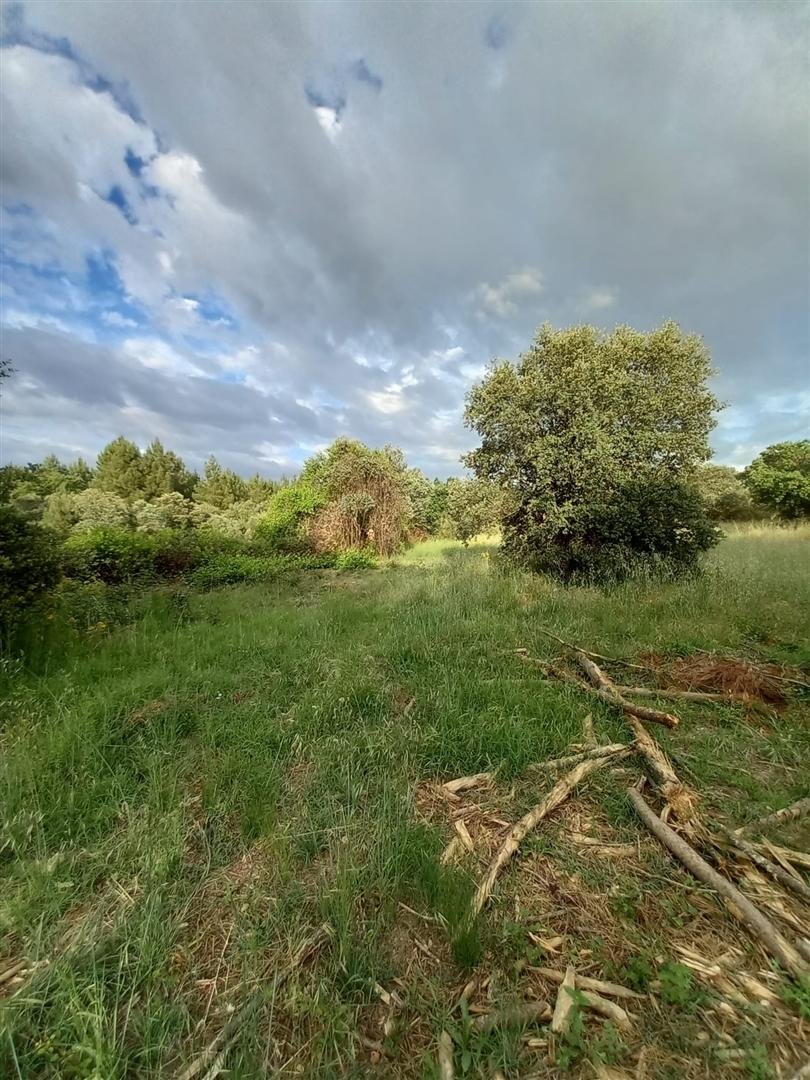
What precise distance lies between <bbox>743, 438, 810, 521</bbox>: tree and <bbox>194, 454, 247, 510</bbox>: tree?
3270 centimetres

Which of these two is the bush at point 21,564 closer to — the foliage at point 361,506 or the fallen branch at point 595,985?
the fallen branch at point 595,985

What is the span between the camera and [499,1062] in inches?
45.9

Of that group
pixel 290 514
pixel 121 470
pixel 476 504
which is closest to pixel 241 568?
pixel 290 514

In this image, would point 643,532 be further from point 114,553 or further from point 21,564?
point 114,553

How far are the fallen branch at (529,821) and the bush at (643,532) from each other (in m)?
5.59

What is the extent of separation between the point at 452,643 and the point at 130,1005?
3.35 m

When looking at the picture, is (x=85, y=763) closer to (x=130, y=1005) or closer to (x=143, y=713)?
(x=143, y=713)

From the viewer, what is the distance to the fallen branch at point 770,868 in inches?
62.9

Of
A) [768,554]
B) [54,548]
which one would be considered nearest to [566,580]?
[768,554]

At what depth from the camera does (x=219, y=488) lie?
35.0 meters

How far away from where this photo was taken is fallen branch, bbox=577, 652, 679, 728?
9.18 ft

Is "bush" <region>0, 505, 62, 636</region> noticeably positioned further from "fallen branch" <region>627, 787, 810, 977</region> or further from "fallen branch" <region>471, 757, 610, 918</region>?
"fallen branch" <region>627, 787, 810, 977</region>

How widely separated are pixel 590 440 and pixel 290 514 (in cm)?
1014

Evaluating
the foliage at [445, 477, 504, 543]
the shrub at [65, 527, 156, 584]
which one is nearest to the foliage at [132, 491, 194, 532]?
the shrub at [65, 527, 156, 584]
